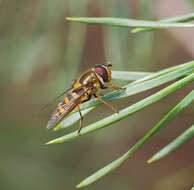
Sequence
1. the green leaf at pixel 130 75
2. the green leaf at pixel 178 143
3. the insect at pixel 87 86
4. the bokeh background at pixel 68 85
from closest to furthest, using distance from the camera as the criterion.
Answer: the green leaf at pixel 178 143 → the green leaf at pixel 130 75 → the insect at pixel 87 86 → the bokeh background at pixel 68 85

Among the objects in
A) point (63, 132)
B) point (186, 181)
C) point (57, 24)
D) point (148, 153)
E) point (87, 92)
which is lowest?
point (148, 153)

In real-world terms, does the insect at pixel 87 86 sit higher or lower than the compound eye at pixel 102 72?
lower

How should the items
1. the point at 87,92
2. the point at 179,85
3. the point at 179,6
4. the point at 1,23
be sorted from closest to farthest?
the point at 179,85 < the point at 87,92 < the point at 1,23 < the point at 179,6

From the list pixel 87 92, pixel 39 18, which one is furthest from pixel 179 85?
pixel 39 18

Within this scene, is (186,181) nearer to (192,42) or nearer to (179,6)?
(192,42)

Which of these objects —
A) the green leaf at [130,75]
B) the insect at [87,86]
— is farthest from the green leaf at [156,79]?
the insect at [87,86]

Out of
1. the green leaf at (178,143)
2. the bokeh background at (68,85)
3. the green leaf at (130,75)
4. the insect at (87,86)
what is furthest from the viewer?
the bokeh background at (68,85)

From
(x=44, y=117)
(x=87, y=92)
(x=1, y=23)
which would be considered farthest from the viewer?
(x=44, y=117)

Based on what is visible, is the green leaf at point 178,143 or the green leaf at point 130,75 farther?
the green leaf at point 130,75

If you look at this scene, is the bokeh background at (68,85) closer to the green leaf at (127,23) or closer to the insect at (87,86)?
the insect at (87,86)

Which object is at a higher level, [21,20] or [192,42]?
[21,20]
